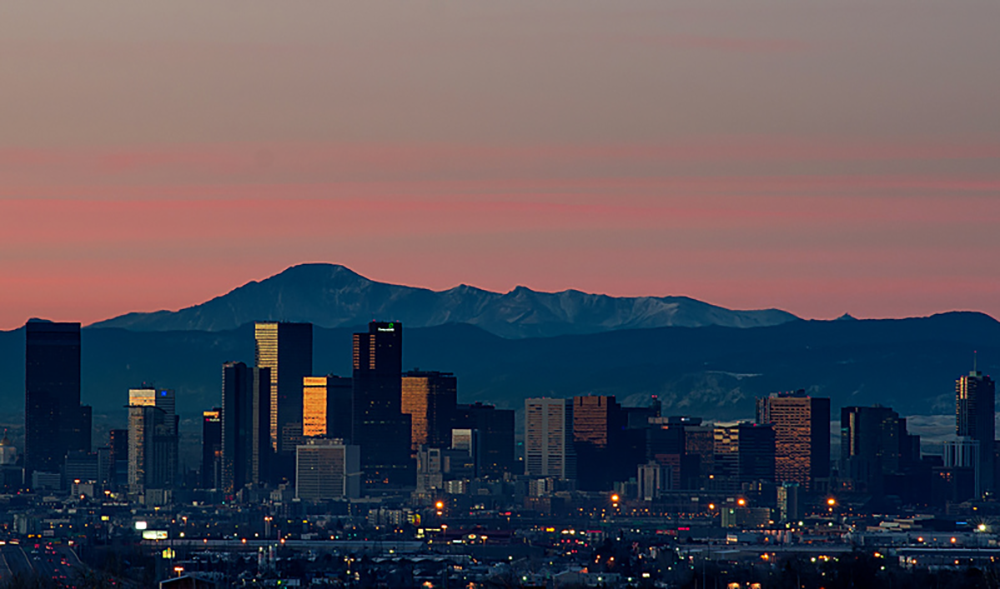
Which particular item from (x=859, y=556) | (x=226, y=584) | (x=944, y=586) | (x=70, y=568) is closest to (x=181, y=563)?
(x=70, y=568)

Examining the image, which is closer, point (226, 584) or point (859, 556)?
point (859, 556)

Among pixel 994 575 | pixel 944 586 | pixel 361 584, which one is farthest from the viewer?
pixel 361 584

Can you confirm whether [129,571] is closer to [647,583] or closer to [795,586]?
[647,583]

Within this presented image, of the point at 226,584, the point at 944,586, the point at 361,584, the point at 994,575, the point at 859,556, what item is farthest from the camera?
the point at 361,584

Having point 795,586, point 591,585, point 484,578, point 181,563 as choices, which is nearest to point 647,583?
point 591,585

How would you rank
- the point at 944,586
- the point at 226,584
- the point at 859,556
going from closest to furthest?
the point at 944,586, the point at 859,556, the point at 226,584

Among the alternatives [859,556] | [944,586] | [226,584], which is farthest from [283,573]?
[944,586]

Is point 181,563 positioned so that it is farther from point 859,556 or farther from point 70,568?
point 859,556

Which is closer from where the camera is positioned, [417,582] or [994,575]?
[994,575]

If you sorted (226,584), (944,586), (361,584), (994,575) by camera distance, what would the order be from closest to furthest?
(994,575) → (944,586) → (226,584) → (361,584)
